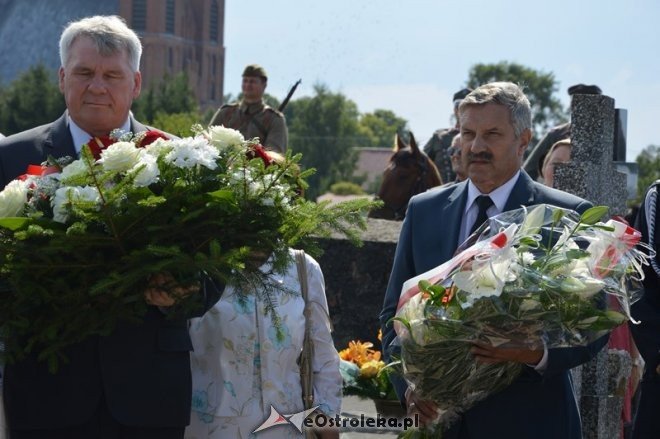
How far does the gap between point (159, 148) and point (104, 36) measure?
0.87 m

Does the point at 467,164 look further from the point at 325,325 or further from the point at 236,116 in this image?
the point at 236,116

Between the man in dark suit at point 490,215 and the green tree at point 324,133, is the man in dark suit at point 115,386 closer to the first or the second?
the man in dark suit at point 490,215

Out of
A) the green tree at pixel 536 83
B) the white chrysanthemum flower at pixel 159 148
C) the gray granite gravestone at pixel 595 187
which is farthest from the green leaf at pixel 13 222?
the green tree at pixel 536 83

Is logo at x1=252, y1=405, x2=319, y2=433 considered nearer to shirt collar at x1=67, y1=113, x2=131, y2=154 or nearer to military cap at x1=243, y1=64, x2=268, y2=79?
shirt collar at x1=67, y1=113, x2=131, y2=154

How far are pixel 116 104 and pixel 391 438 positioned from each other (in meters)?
3.76

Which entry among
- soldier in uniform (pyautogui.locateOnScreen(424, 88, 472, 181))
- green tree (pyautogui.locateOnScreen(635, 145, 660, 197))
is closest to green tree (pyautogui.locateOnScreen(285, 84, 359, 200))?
green tree (pyautogui.locateOnScreen(635, 145, 660, 197))

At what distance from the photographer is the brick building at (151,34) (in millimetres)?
108531

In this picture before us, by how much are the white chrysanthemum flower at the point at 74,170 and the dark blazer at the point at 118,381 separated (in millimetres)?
608

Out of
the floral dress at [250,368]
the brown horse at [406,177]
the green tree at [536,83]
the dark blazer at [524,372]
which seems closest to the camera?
the dark blazer at [524,372]

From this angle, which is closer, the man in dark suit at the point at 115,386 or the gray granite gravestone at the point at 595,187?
the man in dark suit at the point at 115,386

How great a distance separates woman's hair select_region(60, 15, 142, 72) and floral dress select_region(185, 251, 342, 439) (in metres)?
1.06

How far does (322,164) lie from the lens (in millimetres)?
102812

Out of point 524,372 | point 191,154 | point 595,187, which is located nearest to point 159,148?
point 191,154

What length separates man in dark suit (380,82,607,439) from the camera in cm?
440
